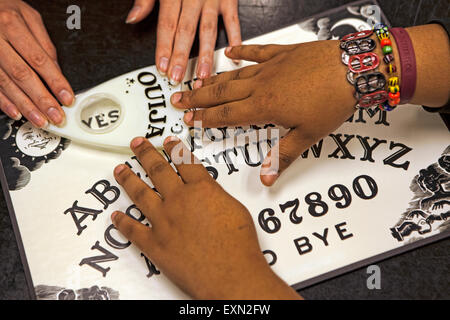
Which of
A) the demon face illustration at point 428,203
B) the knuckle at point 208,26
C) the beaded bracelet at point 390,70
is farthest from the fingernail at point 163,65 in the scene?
the demon face illustration at point 428,203

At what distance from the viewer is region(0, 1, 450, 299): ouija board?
66cm

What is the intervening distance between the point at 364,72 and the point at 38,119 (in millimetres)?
621

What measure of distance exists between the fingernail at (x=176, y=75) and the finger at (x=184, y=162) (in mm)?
127

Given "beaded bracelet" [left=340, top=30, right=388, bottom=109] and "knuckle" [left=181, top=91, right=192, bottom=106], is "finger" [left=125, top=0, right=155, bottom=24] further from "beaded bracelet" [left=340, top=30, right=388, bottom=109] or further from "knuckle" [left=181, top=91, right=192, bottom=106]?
"beaded bracelet" [left=340, top=30, right=388, bottom=109]

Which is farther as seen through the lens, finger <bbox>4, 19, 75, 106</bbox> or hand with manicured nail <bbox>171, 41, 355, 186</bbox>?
finger <bbox>4, 19, 75, 106</bbox>

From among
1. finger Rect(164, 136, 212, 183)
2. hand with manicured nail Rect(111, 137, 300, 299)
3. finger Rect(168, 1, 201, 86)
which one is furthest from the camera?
finger Rect(168, 1, 201, 86)

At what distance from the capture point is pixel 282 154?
65 cm

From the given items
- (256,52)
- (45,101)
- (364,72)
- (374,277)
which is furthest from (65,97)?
(374,277)

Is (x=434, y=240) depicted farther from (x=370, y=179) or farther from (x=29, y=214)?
(x=29, y=214)

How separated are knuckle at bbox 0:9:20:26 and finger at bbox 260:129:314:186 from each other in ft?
2.00

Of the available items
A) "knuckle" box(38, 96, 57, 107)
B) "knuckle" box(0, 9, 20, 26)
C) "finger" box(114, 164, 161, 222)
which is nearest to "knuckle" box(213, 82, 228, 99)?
"finger" box(114, 164, 161, 222)
